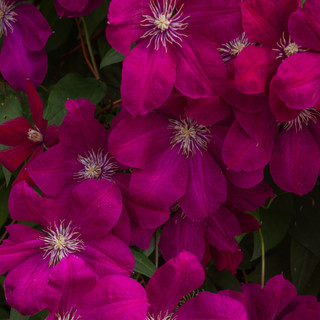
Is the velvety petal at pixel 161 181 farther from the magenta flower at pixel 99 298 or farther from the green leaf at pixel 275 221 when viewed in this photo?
the green leaf at pixel 275 221

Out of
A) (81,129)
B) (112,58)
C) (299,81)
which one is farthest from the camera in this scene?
(112,58)

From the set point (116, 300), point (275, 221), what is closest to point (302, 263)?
point (275, 221)

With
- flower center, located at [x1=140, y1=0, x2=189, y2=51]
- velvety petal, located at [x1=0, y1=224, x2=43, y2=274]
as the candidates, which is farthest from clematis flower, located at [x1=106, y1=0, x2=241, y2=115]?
velvety petal, located at [x1=0, y1=224, x2=43, y2=274]

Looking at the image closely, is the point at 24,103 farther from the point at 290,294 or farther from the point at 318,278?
the point at 318,278

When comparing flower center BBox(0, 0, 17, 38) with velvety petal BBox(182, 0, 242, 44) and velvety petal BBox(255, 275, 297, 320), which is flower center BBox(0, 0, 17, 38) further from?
velvety petal BBox(255, 275, 297, 320)

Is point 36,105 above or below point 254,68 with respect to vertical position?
below

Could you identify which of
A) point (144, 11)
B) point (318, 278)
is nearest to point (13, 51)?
point (144, 11)

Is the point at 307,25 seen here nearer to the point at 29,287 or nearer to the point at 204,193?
the point at 204,193
